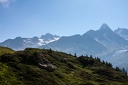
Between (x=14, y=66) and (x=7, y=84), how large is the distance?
3563cm

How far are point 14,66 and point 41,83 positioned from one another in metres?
26.5

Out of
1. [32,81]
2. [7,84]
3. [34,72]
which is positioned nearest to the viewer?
[7,84]

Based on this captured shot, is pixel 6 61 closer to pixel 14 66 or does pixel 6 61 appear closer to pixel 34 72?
pixel 14 66

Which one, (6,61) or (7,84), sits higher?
(6,61)

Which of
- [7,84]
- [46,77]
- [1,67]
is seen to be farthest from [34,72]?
[7,84]

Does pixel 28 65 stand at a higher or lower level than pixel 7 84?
higher

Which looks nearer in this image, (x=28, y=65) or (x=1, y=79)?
(x=1, y=79)

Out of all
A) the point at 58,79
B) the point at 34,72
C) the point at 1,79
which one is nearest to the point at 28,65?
the point at 34,72

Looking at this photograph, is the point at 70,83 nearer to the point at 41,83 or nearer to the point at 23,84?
the point at 41,83

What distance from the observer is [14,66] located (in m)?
190

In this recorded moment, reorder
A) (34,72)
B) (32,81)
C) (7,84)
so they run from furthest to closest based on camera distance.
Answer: (34,72) → (32,81) → (7,84)

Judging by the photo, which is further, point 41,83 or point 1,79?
point 41,83

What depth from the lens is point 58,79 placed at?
642ft

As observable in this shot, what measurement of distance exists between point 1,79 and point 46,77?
39.3m
